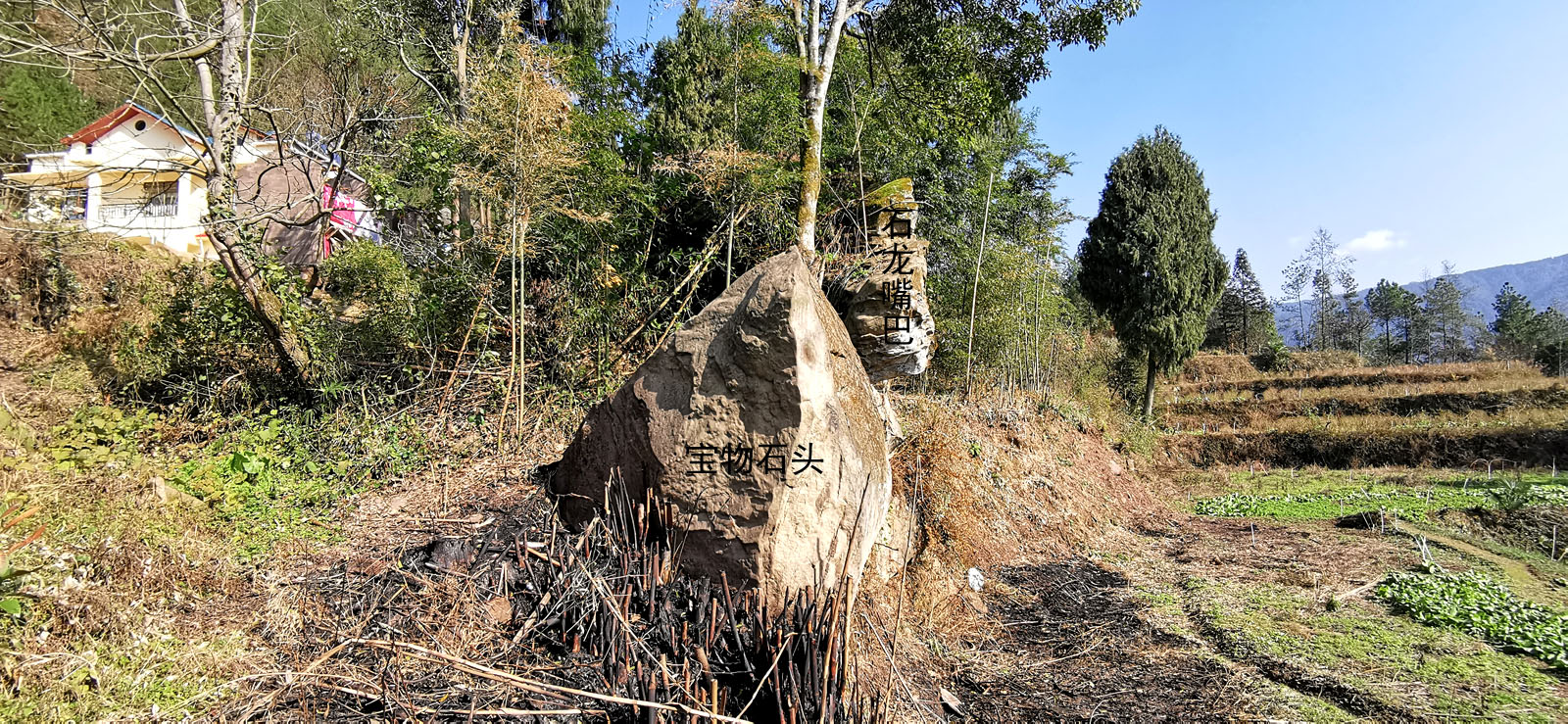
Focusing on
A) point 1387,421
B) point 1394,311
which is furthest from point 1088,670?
point 1394,311

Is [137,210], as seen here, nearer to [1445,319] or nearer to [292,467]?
[292,467]

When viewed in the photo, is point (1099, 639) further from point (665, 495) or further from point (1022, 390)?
point (1022, 390)

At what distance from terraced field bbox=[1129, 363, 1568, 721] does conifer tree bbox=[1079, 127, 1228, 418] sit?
230 cm

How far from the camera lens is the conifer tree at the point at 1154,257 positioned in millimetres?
14695

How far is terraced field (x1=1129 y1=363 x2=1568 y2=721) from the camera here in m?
3.54

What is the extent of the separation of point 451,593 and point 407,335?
305 cm

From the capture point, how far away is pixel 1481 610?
4480mm

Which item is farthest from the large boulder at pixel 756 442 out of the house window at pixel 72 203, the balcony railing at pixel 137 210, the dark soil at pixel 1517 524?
the dark soil at pixel 1517 524

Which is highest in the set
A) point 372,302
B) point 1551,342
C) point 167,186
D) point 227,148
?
point 167,186

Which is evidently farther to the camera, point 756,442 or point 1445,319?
point 1445,319

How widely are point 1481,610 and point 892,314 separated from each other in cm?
469

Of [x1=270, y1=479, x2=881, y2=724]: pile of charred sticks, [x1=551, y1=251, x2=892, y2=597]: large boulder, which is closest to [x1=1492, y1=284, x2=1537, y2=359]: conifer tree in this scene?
[x1=551, y1=251, x2=892, y2=597]: large boulder

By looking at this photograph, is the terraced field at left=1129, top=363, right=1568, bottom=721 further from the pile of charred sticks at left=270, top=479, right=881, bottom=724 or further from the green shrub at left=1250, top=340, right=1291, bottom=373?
the green shrub at left=1250, top=340, right=1291, bottom=373

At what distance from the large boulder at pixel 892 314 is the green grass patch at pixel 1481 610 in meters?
4.07
